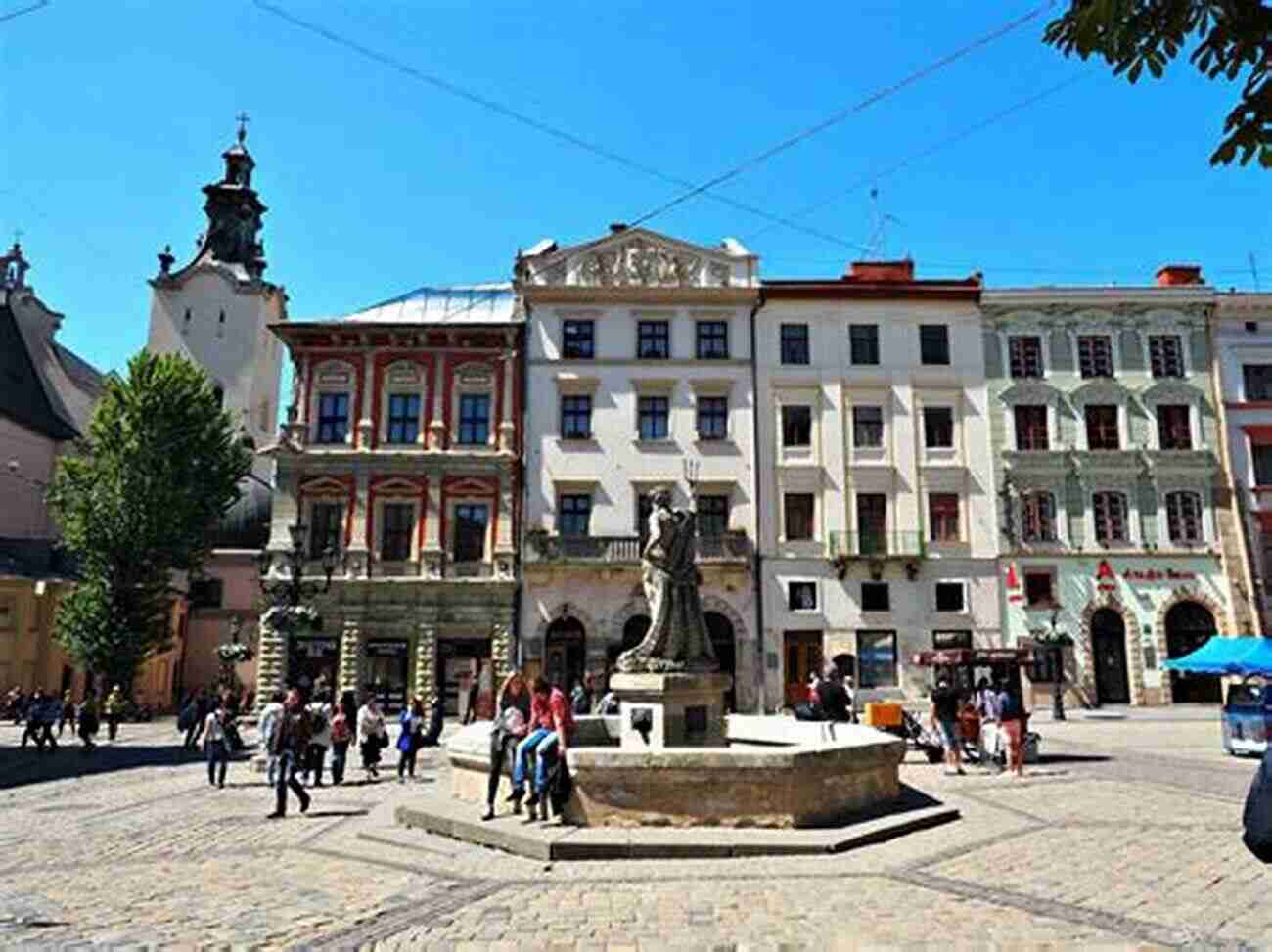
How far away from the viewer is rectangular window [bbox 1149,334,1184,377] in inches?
1321

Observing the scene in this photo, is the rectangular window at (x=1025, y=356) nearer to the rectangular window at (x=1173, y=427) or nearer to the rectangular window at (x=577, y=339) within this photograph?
the rectangular window at (x=1173, y=427)

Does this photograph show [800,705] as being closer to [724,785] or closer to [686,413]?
[724,785]

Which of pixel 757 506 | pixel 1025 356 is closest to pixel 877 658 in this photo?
pixel 757 506

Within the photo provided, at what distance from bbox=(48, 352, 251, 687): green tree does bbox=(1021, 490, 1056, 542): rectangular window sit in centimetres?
3048

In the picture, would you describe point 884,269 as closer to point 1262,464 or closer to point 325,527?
point 1262,464

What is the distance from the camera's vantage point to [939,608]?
104 feet

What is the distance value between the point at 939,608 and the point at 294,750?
24823mm

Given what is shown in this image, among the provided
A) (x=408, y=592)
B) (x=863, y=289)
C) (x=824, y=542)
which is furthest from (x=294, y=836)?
(x=863, y=289)

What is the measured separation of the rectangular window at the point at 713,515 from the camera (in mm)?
32219

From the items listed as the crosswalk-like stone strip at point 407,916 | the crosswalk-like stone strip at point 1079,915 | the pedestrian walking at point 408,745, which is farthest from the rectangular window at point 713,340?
the crosswalk-like stone strip at point 407,916

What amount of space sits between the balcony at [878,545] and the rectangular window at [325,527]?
17.5m

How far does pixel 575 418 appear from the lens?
33.2 meters

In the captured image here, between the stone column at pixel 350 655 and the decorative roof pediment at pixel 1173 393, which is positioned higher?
the decorative roof pediment at pixel 1173 393

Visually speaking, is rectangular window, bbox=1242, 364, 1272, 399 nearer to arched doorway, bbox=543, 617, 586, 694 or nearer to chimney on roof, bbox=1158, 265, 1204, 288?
chimney on roof, bbox=1158, 265, 1204, 288
